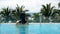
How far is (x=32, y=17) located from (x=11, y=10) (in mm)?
3316

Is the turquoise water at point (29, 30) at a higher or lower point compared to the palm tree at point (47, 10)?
lower

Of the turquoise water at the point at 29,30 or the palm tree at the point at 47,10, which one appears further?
the palm tree at the point at 47,10

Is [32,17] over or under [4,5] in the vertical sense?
under

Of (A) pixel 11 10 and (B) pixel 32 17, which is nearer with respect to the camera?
(B) pixel 32 17

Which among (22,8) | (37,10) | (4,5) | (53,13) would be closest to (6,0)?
(4,5)

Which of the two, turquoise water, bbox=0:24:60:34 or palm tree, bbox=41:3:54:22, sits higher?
palm tree, bbox=41:3:54:22

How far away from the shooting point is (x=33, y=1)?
63.9ft

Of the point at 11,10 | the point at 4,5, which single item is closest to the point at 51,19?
the point at 11,10

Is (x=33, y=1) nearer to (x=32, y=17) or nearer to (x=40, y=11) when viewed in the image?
(x=40, y=11)

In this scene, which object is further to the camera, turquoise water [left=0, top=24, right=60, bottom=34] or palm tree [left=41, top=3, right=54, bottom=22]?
palm tree [left=41, top=3, right=54, bottom=22]

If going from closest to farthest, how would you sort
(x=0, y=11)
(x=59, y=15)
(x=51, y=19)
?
1. (x=51, y=19)
2. (x=59, y=15)
3. (x=0, y=11)

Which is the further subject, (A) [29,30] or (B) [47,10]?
(B) [47,10]

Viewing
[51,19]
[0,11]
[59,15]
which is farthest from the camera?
[0,11]

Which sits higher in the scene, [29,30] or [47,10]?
[47,10]
